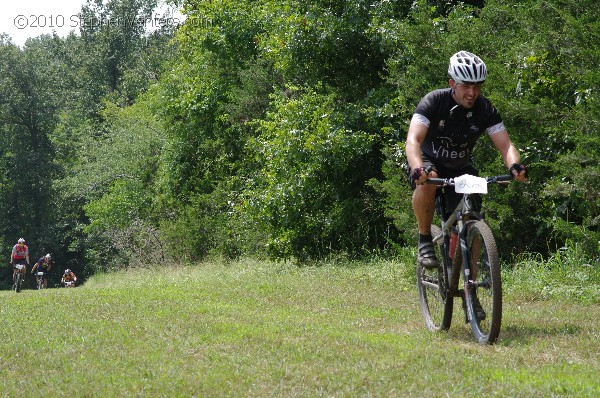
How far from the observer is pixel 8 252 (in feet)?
210

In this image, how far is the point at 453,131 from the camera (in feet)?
23.7

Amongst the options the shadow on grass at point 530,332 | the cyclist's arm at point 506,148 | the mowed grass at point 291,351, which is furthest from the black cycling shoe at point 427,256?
the cyclist's arm at point 506,148

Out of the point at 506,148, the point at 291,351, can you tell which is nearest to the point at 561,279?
the point at 506,148

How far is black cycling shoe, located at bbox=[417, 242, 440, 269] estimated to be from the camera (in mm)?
7578

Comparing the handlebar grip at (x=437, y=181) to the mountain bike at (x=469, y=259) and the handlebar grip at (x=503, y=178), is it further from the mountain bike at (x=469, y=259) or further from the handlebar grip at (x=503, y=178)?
the handlebar grip at (x=503, y=178)

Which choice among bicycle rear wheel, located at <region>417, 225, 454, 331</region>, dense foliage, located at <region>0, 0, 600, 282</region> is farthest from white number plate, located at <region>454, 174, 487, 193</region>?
dense foliage, located at <region>0, 0, 600, 282</region>

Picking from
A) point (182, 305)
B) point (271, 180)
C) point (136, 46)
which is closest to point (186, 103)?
point (271, 180)

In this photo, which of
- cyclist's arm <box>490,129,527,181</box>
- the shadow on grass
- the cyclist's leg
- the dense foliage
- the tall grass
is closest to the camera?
the shadow on grass

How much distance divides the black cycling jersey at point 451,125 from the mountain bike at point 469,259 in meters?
0.28

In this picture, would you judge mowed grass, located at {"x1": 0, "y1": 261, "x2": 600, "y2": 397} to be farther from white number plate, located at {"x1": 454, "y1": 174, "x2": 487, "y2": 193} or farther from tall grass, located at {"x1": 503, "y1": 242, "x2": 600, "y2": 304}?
white number plate, located at {"x1": 454, "y1": 174, "x2": 487, "y2": 193}

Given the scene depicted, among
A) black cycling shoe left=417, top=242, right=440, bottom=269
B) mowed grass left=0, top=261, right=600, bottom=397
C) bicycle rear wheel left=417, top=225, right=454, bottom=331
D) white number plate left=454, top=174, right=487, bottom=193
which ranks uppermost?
white number plate left=454, top=174, right=487, bottom=193

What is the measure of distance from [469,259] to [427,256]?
0.76 meters

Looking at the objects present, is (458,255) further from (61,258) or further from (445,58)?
(61,258)

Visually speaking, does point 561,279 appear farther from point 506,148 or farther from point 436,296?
point 506,148
